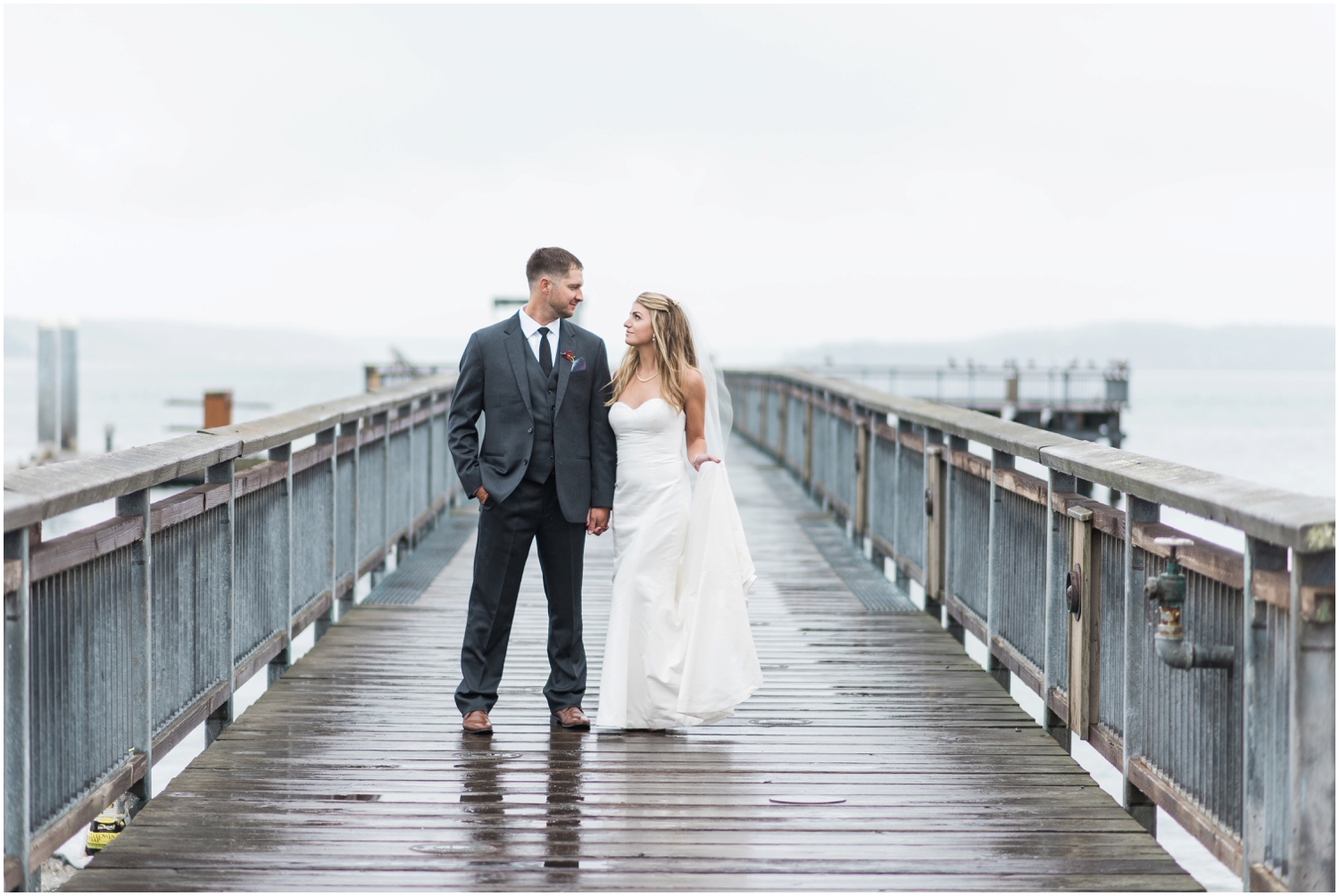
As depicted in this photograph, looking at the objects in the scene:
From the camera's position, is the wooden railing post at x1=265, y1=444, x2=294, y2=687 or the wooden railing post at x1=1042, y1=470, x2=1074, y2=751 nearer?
the wooden railing post at x1=1042, y1=470, x2=1074, y2=751

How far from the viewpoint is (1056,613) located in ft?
17.6

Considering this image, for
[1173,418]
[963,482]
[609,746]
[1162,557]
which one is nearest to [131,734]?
[609,746]

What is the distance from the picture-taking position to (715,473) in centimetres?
563

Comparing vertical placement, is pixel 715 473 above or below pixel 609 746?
above

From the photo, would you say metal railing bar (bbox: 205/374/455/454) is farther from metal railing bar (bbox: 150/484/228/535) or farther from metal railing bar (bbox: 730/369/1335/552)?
metal railing bar (bbox: 730/369/1335/552)

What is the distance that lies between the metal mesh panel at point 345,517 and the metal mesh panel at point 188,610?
7.26 feet

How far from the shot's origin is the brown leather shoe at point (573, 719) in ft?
17.9

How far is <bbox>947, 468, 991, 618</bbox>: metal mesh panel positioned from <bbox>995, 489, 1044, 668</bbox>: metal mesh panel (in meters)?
0.23

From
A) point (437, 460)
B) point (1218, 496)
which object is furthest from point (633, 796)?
point (437, 460)

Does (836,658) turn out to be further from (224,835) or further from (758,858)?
(224,835)

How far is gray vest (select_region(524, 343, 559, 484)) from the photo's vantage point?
540 cm

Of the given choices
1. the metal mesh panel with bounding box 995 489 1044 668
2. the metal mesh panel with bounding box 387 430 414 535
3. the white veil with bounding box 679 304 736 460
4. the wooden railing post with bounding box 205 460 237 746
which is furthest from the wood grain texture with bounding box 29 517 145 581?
the metal mesh panel with bounding box 387 430 414 535

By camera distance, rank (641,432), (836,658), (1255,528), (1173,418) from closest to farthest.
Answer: (1255,528) < (641,432) < (836,658) < (1173,418)

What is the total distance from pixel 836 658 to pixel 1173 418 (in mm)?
92087
